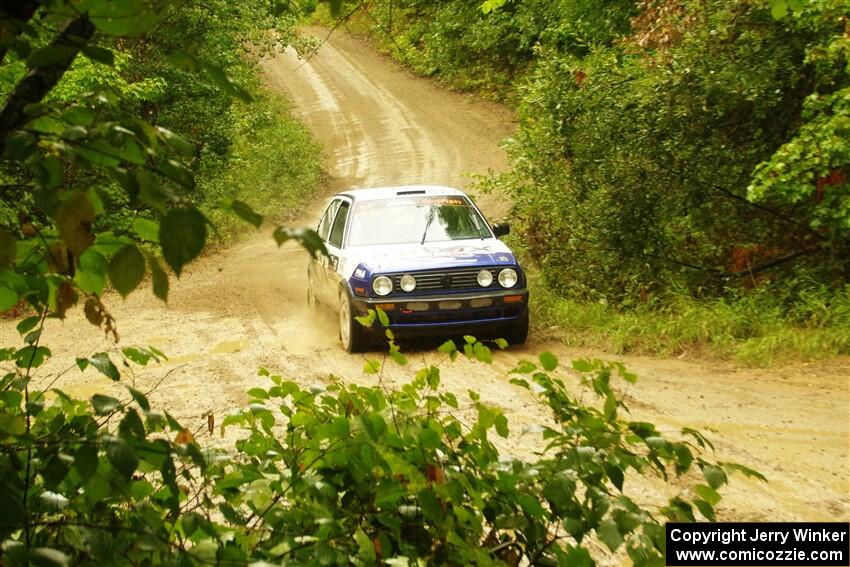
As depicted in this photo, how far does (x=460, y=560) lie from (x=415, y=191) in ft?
30.9

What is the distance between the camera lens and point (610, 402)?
A: 8.86ft

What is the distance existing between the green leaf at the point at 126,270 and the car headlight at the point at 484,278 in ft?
28.5

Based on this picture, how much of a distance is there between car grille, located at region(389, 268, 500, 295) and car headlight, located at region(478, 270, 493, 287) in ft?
0.10

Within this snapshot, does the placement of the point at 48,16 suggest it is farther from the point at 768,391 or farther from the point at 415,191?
the point at 415,191

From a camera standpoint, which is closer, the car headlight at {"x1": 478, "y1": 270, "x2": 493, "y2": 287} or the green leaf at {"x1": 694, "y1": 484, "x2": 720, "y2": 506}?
the green leaf at {"x1": 694, "y1": 484, "x2": 720, "y2": 506}

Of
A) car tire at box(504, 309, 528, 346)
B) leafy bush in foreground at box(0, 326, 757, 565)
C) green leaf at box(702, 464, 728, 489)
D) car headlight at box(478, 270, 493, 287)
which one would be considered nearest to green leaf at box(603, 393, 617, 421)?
leafy bush in foreground at box(0, 326, 757, 565)

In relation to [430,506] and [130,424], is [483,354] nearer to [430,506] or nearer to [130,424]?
[430,506]

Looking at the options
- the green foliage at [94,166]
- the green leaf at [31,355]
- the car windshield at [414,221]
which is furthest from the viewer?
the car windshield at [414,221]

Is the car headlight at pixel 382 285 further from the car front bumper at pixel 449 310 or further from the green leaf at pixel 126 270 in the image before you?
the green leaf at pixel 126 270

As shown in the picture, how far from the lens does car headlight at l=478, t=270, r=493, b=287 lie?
34.1 feet

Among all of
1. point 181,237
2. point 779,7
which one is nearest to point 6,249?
point 181,237

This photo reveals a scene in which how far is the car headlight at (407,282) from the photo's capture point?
10195 millimetres

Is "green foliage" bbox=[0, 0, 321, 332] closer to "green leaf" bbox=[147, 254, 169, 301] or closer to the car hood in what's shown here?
"green leaf" bbox=[147, 254, 169, 301]

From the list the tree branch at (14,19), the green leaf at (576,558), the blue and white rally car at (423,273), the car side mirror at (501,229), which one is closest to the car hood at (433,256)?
the blue and white rally car at (423,273)
